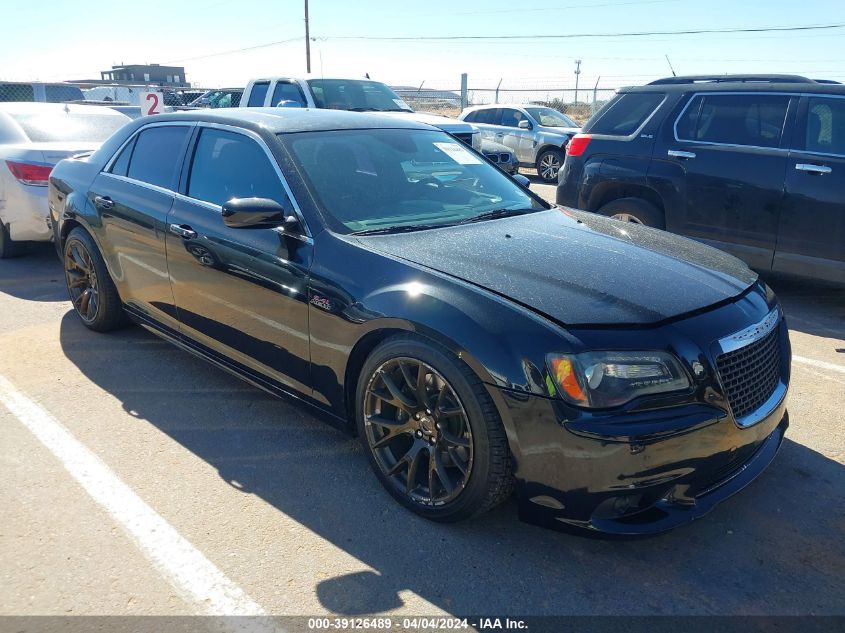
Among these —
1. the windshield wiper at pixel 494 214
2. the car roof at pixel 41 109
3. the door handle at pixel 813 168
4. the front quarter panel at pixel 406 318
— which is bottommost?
the front quarter panel at pixel 406 318

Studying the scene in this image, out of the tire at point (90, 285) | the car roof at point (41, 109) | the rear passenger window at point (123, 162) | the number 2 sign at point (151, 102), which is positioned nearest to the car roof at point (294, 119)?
the rear passenger window at point (123, 162)

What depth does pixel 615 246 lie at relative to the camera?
345cm

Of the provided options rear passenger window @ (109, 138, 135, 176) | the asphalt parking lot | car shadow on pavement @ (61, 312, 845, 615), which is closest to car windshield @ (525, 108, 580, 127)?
rear passenger window @ (109, 138, 135, 176)

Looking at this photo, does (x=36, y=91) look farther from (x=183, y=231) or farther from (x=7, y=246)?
(x=183, y=231)

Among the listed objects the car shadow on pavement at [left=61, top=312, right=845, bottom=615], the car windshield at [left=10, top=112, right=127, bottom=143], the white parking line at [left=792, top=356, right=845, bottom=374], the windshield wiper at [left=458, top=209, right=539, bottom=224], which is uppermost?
the car windshield at [left=10, top=112, right=127, bottom=143]

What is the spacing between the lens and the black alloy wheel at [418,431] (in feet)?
9.32

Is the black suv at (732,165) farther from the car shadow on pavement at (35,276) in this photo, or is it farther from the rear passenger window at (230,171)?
the car shadow on pavement at (35,276)

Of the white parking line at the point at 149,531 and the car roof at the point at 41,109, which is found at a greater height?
the car roof at the point at 41,109

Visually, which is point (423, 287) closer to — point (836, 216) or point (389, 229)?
point (389, 229)

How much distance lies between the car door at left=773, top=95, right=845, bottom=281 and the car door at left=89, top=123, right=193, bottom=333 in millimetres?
4640

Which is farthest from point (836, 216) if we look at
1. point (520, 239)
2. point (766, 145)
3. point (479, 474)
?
point (479, 474)

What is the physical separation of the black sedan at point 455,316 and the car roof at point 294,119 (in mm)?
20

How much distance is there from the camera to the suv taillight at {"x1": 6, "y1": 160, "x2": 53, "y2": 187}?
6.97m

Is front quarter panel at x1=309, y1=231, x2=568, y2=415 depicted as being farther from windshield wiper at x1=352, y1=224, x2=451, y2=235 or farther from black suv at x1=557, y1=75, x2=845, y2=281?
black suv at x1=557, y1=75, x2=845, y2=281
